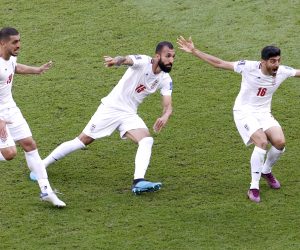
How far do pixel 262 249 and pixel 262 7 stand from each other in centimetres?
785

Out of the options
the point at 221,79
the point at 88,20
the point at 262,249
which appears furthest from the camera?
the point at 88,20

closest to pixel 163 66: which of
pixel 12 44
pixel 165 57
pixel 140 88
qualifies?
pixel 165 57

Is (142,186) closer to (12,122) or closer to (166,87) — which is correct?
(166,87)

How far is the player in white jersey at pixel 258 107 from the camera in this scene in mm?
12430

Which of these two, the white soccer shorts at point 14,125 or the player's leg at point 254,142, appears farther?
the player's leg at point 254,142

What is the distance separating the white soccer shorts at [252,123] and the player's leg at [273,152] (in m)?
0.09

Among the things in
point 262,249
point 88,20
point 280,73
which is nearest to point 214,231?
point 262,249

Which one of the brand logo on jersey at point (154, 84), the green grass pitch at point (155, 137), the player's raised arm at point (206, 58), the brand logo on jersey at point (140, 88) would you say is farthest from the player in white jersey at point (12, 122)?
the player's raised arm at point (206, 58)

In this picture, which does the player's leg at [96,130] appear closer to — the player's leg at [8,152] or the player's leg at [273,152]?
the player's leg at [8,152]

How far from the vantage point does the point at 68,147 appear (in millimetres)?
13023

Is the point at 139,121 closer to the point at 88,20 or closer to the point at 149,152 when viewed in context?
the point at 149,152

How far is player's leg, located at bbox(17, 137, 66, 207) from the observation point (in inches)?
475

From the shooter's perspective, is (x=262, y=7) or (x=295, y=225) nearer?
(x=295, y=225)

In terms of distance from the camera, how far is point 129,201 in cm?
1233
